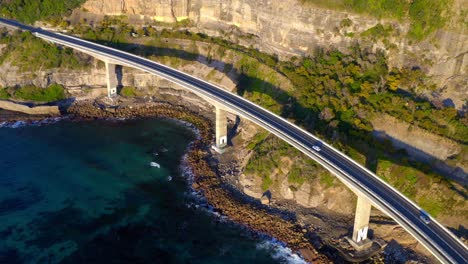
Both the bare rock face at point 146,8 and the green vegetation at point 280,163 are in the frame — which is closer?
the green vegetation at point 280,163

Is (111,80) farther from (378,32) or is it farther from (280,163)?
(378,32)

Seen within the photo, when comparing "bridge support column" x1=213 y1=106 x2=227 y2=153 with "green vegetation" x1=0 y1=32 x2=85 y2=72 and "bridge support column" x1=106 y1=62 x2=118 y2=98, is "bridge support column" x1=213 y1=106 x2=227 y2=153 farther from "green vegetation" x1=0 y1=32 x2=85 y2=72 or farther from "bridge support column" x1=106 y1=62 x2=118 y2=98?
"green vegetation" x1=0 y1=32 x2=85 y2=72

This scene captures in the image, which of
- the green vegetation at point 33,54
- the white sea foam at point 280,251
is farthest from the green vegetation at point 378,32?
the green vegetation at point 33,54

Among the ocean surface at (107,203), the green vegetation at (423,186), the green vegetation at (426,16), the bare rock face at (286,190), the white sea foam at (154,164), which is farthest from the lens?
the white sea foam at (154,164)

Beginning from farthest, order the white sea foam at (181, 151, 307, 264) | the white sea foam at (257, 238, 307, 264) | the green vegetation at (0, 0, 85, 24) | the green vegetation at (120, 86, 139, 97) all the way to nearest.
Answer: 1. the green vegetation at (0, 0, 85, 24)
2. the green vegetation at (120, 86, 139, 97)
3. the white sea foam at (181, 151, 307, 264)
4. the white sea foam at (257, 238, 307, 264)

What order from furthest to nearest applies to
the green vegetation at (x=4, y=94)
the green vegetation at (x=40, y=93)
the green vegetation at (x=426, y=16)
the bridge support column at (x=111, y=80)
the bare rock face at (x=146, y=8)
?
the bare rock face at (x=146, y=8)
the green vegetation at (x=40, y=93)
the green vegetation at (x=4, y=94)
the bridge support column at (x=111, y=80)
the green vegetation at (x=426, y=16)

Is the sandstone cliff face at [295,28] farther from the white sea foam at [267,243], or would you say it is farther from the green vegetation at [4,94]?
the white sea foam at [267,243]

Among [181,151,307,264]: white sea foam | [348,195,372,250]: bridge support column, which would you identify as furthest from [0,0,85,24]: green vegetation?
[348,195,372,250]: bridge support column

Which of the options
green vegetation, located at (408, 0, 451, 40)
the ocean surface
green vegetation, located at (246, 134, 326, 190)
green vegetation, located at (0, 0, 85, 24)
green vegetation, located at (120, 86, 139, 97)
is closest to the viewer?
the ocean surface
